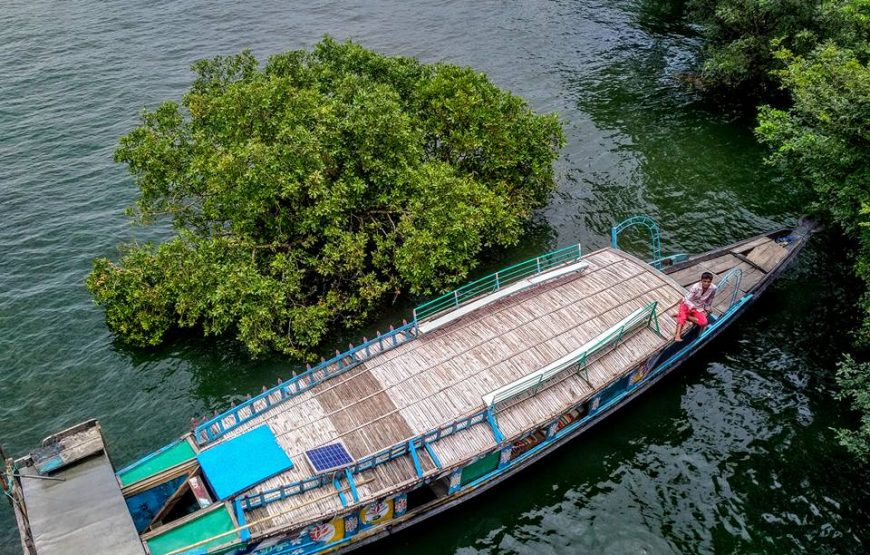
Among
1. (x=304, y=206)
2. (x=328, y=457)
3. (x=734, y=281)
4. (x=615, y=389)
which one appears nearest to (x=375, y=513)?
(x=328, y=457)

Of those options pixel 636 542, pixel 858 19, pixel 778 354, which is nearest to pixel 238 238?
pixel 636 542

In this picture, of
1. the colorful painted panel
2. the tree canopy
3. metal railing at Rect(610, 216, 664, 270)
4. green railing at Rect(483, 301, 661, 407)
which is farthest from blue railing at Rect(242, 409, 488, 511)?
metal railing at Rect(610, 216, 664, 270)

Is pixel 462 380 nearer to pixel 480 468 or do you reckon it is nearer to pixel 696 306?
pixel 480 468

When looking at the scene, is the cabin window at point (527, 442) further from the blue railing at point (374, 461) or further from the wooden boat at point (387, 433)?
the blue railing at point (374, 461)

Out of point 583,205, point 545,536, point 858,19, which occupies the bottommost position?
point 545,536

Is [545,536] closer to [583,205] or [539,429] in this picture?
[539,429]

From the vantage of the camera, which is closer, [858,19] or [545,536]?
[545,536]

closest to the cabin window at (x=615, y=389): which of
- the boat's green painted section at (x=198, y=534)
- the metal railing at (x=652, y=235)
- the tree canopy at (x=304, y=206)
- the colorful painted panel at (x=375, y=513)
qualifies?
the metal railing at (x=652, y=235)

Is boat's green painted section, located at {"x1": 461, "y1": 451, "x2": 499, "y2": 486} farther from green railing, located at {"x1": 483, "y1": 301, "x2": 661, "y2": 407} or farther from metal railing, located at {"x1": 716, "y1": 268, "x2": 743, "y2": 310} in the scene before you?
metal railing, located at {"x1": 716, "y1": 268, "x2": 743, "y2": 310}
